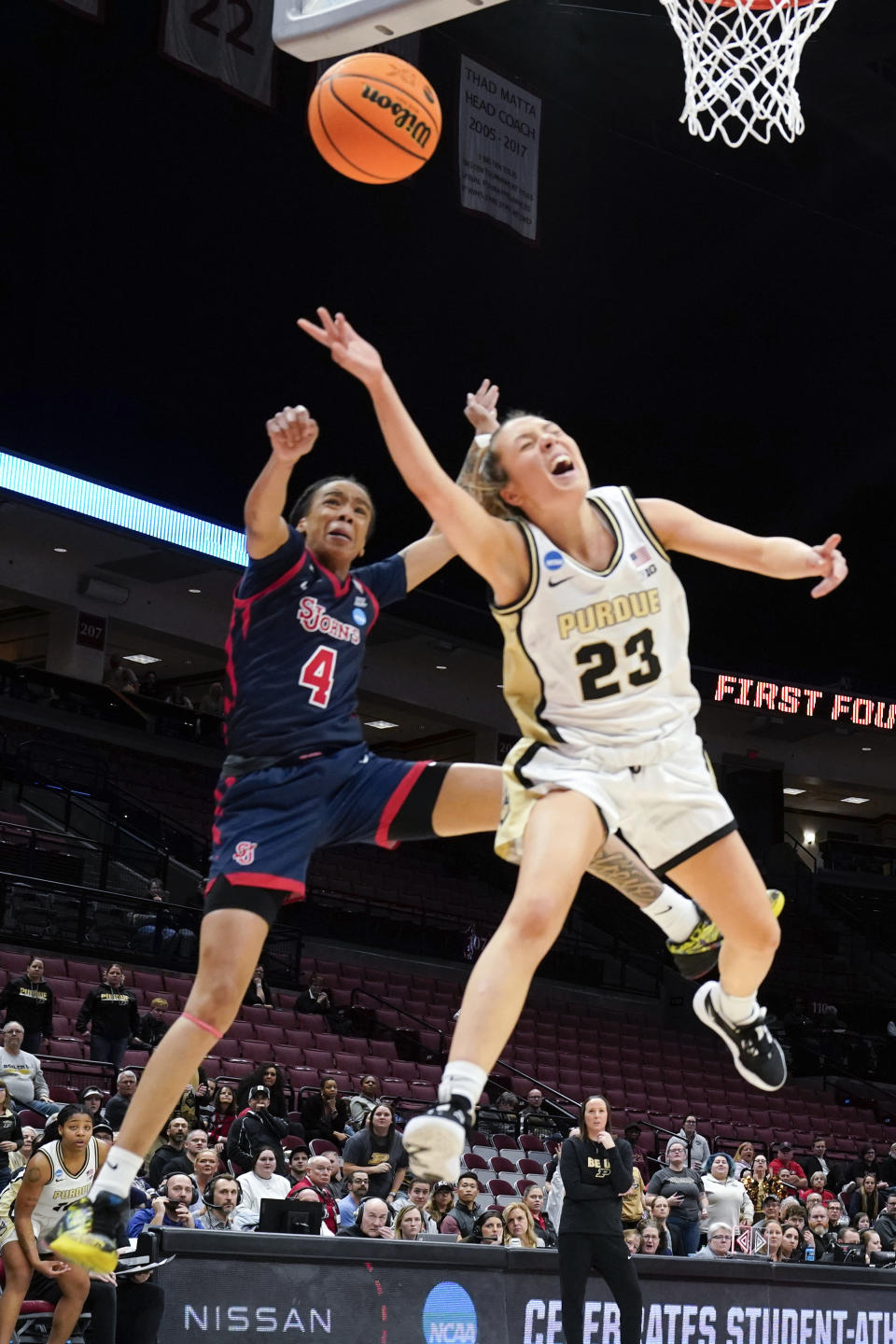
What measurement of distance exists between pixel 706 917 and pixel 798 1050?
73.7 feet

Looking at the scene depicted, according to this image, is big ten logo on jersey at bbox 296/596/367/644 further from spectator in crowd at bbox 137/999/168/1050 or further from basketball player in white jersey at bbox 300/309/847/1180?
spectator in crowd at bbox 137/999/168/1050

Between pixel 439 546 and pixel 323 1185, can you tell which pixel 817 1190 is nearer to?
pixel 323 1185

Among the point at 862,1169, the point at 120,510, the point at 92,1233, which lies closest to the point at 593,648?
the point at 92,1233

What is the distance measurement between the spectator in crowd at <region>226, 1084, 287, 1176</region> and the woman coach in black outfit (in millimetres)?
2759

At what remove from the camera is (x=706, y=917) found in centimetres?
511

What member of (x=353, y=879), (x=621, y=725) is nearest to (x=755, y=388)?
(x=353, y=879)

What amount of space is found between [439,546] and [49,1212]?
5.15 m

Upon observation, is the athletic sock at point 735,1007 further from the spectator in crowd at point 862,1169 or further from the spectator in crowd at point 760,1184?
the spectator in crowd at point 862,1169

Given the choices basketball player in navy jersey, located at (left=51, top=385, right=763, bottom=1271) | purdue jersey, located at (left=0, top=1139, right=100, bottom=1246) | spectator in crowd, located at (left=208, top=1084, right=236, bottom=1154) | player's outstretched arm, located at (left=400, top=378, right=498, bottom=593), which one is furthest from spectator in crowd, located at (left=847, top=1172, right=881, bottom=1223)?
player's outstretched arm, located at (left=400, top=378, right=498, bottom=593)

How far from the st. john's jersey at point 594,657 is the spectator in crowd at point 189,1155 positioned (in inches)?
283

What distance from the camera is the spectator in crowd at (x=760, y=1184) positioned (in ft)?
49.6

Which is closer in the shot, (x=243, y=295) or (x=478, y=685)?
(x=243, y=295)

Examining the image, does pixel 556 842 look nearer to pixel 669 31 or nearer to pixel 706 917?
pixel 706 917

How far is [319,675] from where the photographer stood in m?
5.21
